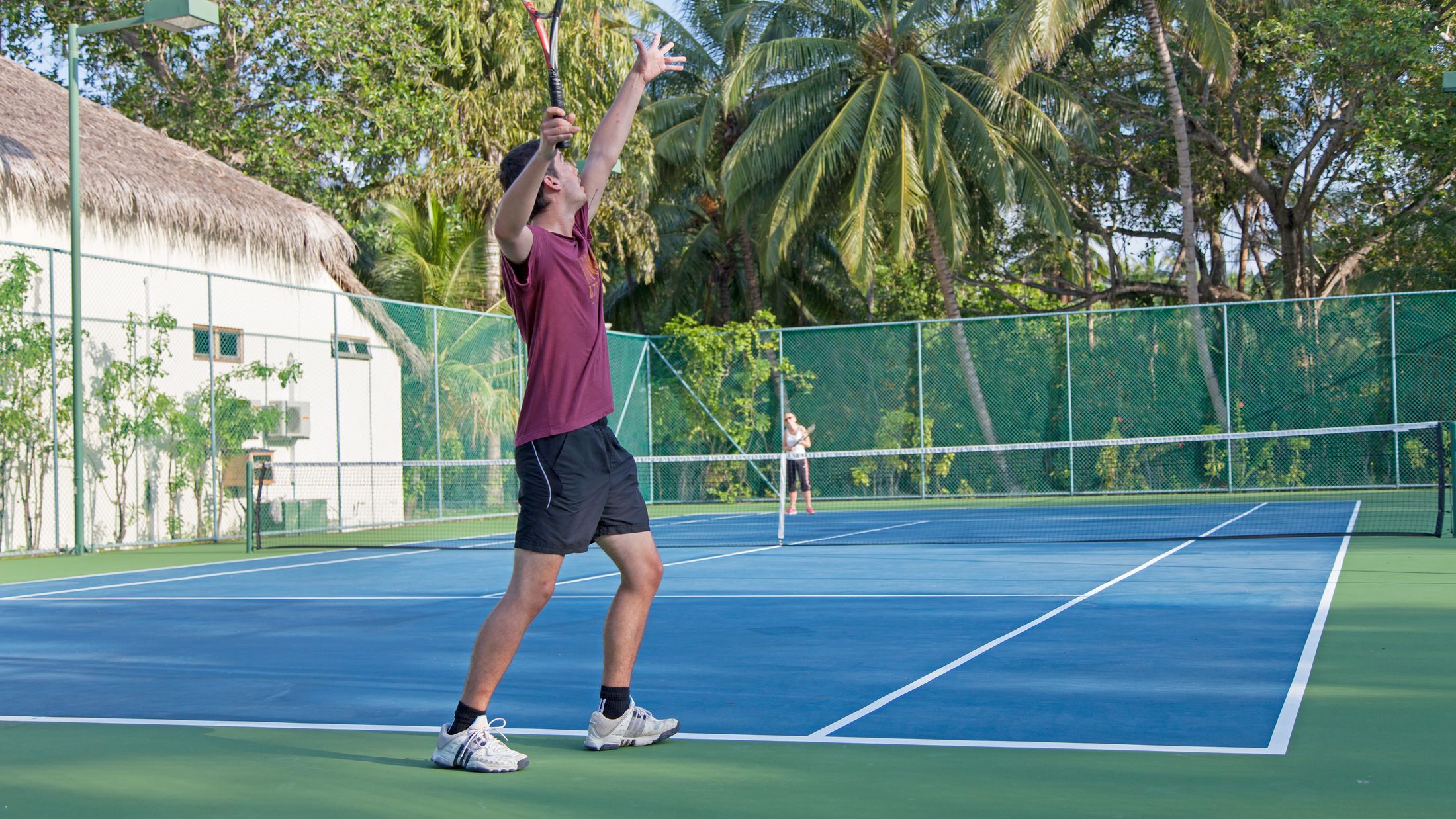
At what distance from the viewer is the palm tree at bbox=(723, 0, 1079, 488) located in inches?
909

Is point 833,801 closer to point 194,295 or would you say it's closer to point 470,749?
point 470,749

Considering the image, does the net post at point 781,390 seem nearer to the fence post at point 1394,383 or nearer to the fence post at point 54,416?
the fence post at point 1394,383

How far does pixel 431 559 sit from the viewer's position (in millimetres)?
12312

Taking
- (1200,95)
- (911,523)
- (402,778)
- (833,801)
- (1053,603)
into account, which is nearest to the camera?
(833,801)

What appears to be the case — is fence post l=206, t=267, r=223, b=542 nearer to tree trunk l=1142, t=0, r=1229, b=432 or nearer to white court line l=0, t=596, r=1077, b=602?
white court line l=0, t=596, r=1077, b=602

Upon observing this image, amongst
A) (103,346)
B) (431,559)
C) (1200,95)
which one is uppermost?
(1200,95)

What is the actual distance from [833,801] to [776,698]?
4.91ft

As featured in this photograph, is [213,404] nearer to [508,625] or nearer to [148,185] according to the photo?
[148,185]

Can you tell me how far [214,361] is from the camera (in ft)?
51.3

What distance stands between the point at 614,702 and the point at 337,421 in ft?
44.1

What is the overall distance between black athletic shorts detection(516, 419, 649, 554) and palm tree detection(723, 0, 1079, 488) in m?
18.1

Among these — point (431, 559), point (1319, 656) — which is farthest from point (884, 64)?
point (1319, 656)

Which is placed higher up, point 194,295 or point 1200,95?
point 1200,95

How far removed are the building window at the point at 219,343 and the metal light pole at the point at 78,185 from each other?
7.15ft
